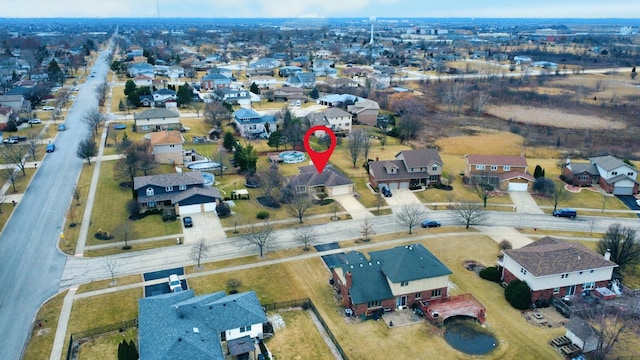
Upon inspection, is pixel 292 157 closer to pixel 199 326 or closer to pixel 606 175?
pixel 606 175

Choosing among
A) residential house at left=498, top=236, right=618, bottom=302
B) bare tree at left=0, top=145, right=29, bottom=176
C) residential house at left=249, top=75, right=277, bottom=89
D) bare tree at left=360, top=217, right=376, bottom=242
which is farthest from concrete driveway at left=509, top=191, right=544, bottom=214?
residential house at left=249, top=75, right=277, bottom=89

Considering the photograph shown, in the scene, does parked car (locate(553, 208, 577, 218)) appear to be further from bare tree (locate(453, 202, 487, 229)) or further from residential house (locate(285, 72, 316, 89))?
residential house (locate(285, 72, 316, 89))

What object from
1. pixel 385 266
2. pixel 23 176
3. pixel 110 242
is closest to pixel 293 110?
pixel 23 176

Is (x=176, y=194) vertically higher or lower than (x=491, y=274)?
higher

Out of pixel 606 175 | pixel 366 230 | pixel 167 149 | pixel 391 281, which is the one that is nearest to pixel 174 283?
pixel 391 281

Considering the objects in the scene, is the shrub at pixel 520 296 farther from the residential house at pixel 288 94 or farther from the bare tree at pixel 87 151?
the residential house at pixel 288 94

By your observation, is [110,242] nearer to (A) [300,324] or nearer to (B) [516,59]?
(A) [300,324]

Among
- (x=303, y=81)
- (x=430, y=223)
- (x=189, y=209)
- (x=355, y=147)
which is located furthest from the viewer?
(x=303, y=81)
